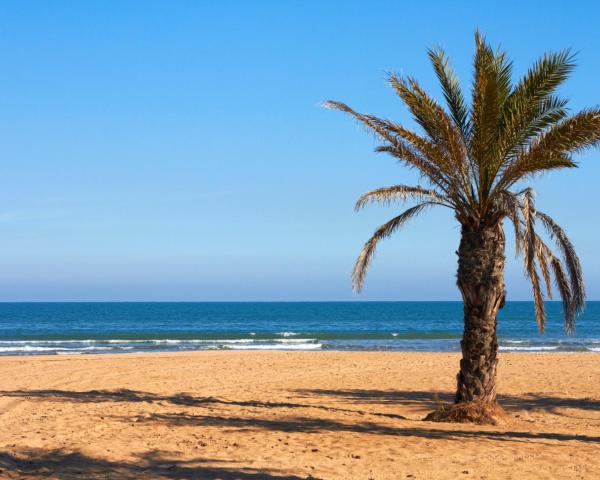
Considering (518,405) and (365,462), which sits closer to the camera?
(365,462)

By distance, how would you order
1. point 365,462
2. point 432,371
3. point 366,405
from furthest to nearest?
point 432,371
point 366,405
point 365,462

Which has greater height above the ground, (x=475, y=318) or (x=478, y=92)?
(x=478, y=92)

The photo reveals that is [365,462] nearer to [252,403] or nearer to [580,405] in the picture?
[252,403]

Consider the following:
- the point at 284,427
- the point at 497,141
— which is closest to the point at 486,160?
the point at 497,141

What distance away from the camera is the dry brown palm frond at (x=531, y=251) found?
1217cm

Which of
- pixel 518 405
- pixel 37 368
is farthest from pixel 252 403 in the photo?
pixel 37 368

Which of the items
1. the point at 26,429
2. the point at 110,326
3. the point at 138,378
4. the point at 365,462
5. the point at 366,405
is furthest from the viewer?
the point at 110,326

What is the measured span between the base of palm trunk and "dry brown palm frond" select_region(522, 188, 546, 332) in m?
1.95

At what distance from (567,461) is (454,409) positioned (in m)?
3.29

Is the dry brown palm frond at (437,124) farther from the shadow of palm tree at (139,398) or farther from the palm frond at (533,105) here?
the shadow of palm tree at (139,398)

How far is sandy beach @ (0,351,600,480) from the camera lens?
9305mm

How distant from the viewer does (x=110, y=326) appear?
74.6 metres

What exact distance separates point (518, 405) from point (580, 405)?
1.30 m

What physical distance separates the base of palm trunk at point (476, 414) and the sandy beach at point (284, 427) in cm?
24
